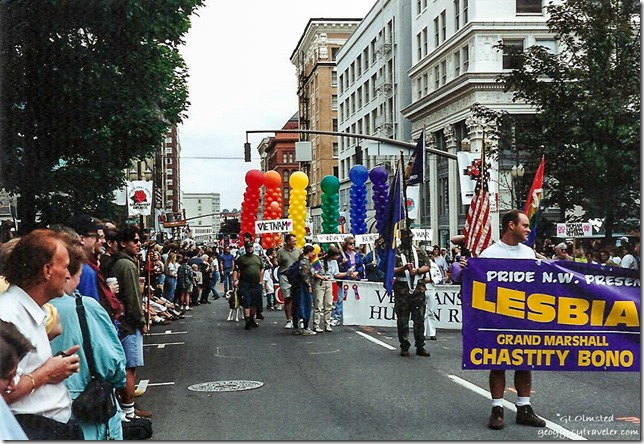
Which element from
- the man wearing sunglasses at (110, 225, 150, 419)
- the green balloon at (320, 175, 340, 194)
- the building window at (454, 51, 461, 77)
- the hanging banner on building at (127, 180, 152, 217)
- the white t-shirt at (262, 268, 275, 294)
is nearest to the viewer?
Result: the man wearing sunglasses at (110, 225, 150, 419)

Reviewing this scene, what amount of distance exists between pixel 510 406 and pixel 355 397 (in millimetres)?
1730

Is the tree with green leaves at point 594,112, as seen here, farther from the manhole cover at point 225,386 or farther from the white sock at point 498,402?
the white sock at point 498,402

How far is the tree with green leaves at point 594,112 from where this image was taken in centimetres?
1648

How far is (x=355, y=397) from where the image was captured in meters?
9.38

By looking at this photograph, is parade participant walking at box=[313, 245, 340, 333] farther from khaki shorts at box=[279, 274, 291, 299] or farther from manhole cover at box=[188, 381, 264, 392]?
manhole cover at box=[188, 381, 264, 392]

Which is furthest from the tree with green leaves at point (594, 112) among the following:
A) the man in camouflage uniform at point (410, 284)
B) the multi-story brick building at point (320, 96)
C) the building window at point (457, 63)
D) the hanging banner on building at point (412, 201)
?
the building window at point (457, 63)

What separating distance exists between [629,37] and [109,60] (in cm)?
1075

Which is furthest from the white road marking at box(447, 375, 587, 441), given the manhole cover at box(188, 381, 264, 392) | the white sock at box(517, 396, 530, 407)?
the manhole cover at box(188, 381, 264, 392)

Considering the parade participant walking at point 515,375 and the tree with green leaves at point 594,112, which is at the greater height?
the tree with green leaves at point 594,112

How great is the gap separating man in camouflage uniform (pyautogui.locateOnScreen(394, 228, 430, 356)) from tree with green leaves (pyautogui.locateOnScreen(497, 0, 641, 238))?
15.6ft

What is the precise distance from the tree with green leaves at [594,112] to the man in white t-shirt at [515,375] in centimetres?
829

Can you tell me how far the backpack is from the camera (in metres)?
17.1

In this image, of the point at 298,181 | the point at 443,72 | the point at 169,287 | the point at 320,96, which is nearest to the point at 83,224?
the point at 169,287

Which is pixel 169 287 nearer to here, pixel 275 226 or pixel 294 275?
pixel 275 226
